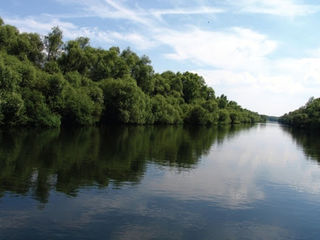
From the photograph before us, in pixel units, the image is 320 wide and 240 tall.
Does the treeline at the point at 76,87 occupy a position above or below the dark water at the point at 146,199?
above

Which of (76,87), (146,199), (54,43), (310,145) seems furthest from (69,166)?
(54,43)

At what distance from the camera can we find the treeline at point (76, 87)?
5369cm

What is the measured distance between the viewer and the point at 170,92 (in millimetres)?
126750

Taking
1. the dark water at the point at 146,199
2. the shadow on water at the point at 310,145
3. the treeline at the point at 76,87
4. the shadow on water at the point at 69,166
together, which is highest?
the treeline at the point at 76,87

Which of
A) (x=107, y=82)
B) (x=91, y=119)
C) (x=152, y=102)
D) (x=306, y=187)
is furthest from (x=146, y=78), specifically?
(x=306, y=187)

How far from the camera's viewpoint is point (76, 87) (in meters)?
71.9

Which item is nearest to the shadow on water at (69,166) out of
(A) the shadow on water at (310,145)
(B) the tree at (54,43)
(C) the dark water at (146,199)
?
(C) the dark water at (146,199)

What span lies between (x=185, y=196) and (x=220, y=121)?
456 ft

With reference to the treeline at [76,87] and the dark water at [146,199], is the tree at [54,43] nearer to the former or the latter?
the treeline at [76,87]

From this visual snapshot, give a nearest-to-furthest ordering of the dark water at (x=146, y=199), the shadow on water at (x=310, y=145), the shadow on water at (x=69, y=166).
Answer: the dark water at (x=146, y=199) < the shadow on water at (x=69, y=166) < the shadow on water at (x=310, y=145)

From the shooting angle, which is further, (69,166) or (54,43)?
(54,43)

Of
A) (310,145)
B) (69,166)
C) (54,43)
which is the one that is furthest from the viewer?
(54,43)

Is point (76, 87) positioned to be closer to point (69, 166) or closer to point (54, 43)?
point (54, 43)

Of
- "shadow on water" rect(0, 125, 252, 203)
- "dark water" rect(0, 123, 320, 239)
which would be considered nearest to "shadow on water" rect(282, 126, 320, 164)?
"dark water" rect(0, 123, 320, 239)
